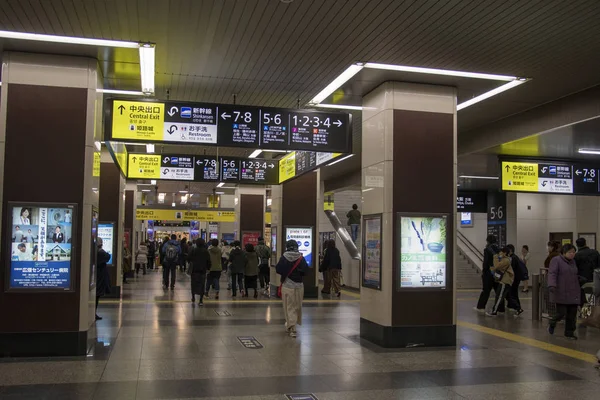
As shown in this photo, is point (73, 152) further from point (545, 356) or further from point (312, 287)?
point (312, 287)

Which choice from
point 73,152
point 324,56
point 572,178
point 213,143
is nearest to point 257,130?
point 213,143

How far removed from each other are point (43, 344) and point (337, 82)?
5.64m

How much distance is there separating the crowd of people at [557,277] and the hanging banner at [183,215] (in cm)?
1907

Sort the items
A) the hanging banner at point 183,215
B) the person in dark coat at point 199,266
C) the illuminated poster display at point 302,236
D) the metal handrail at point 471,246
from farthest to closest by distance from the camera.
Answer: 1. the hanging banner at point 183,215
2. the metal handrail at point 471,246
3. the illuminated poster display at point 302,236
4. the person in dark coat at point 199,266

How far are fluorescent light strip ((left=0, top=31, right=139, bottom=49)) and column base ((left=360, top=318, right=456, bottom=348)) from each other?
17.5ft

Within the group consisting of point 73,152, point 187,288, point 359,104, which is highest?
point 359,104

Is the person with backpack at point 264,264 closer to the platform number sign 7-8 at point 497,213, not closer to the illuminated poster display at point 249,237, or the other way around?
the illuminated poster display at point 249,237

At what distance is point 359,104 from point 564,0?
485 centimetres

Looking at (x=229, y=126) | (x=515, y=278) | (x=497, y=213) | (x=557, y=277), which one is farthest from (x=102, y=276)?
(x=497, y=213)

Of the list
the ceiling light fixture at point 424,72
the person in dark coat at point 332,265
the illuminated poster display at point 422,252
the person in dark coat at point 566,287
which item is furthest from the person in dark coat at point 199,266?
the person in dark coat at point 566,287

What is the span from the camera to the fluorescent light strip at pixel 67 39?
7125 mm

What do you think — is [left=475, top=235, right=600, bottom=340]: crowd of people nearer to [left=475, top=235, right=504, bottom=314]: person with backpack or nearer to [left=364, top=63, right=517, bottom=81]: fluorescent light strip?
[left=475, top=235, right=504, bottom=314]: person with backpack

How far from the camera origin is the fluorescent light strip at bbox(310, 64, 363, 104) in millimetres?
8253

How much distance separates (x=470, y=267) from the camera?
72.8 ft
